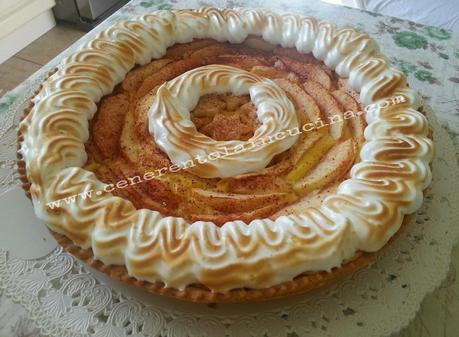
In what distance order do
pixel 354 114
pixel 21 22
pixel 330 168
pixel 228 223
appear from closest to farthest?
pixel 228 223
pixel 330 168
pixel 354 114
pixel 21 22

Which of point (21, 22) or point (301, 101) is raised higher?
point (301, 101)

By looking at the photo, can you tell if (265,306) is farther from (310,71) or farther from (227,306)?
(310,71)

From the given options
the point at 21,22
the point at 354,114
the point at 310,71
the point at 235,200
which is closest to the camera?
the point at 235,200

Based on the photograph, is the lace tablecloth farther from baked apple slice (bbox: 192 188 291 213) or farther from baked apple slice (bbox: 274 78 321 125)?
baked apple slice (bbox: 274 78 321 125)

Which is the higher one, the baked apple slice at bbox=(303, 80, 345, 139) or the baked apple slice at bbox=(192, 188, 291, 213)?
the baked apple slice at bbox=(303, 80, 345, 139)

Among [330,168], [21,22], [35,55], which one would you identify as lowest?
[35,55]

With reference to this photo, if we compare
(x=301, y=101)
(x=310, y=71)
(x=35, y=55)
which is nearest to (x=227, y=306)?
(x=301, y=101)

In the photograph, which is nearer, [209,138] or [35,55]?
[209,138]

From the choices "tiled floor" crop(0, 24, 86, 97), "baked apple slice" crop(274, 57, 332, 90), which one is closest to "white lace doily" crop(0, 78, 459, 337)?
"baked apple slice" crop(274, 57, 332, 90)

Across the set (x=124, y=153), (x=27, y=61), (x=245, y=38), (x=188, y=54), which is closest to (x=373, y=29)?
(x=245, y=38)
